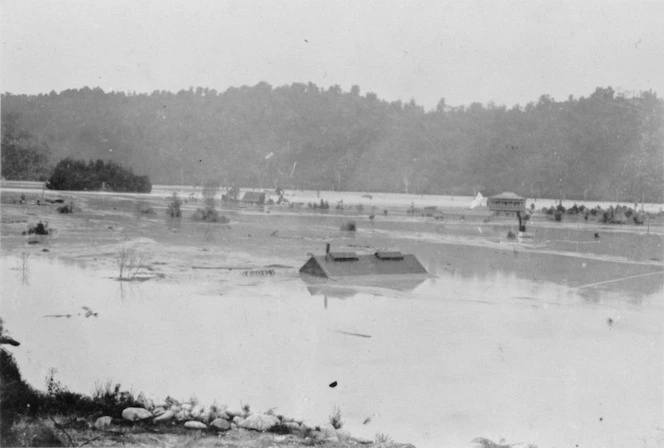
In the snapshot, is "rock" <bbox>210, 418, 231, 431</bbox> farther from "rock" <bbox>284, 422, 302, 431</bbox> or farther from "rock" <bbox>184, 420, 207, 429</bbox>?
"rock" <bbox>284, 422, 302, 431</bbox>

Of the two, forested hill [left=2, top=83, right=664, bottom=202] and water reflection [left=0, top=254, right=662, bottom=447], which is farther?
forested hill [left=2, top=83, right=664, bottom=202]

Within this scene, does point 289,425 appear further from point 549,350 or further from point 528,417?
point 549,350

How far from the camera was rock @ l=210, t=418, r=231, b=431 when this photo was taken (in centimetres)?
469

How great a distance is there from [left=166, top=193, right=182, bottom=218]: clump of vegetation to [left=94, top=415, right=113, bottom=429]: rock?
21.2ft

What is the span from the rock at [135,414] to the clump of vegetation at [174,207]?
250 inches

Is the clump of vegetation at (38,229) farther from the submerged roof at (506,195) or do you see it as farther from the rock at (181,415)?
the submerged roof at (506,195)

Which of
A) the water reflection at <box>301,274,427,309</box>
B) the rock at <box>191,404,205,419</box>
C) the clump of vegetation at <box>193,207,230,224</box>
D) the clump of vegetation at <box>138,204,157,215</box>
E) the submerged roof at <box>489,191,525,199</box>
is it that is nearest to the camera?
the rock at <box>191,404,205,419</box>

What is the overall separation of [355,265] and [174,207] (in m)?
3.66

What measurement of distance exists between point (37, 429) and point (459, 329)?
14.0ft

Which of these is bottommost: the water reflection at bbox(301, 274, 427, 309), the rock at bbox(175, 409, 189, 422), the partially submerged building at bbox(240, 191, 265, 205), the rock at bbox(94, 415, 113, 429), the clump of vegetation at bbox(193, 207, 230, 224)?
the rock at bbox(94, 415, 113, 429)

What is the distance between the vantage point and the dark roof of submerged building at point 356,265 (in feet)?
29.9

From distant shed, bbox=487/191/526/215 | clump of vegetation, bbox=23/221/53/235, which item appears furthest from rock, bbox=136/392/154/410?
distant shed, bbox=487/191/526/215

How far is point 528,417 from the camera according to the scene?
5.14m

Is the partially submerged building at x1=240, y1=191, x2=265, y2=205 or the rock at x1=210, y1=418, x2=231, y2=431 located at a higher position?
the partially submerged building at x1=240, y1=191, x2=265, y2=205
